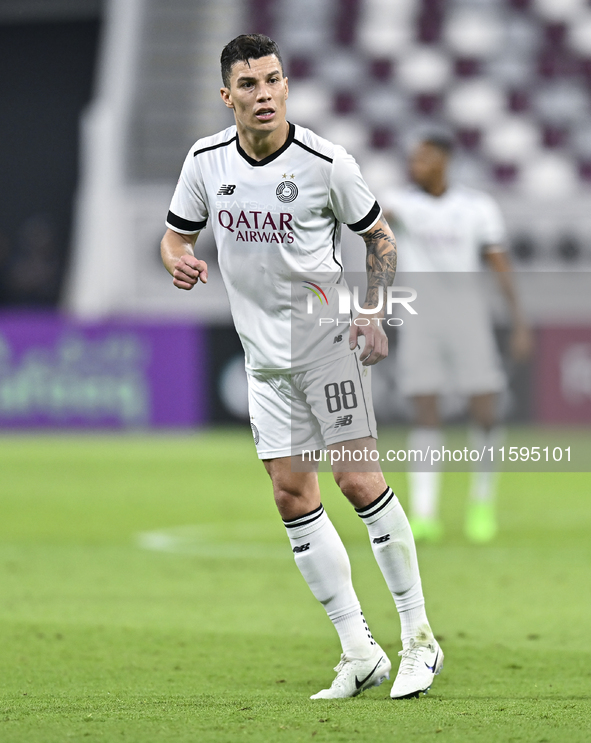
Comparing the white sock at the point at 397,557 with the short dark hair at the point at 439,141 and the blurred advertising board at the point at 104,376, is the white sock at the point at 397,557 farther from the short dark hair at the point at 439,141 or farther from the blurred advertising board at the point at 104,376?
the blurred advertising board at the point at 104,376

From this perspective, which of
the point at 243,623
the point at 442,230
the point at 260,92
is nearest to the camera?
the point at 260,92

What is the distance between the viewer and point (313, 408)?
405cm

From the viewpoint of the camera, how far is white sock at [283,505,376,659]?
407 centimetres

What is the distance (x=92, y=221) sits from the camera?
763 inches

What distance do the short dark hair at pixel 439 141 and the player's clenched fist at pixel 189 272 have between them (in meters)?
4.01

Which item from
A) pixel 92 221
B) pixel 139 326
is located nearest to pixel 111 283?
pixel 92 221

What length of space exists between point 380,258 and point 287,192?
37cm

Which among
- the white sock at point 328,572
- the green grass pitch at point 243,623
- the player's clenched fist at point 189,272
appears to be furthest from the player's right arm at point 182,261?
the green grass pitch at point 243,623

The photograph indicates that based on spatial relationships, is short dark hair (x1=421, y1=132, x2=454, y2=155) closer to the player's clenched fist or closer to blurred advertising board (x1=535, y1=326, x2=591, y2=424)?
the player's clenched fist

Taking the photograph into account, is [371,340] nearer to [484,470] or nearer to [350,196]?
[350,196]

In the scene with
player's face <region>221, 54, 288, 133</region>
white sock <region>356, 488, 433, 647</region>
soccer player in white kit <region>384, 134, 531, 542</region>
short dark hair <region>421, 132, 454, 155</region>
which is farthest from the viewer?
soccer player in white kit <region>384, 134, 531, 542</region>

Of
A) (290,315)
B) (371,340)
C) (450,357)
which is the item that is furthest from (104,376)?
(371,340)

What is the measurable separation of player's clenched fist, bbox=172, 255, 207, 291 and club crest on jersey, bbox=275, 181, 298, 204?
326 millimetres

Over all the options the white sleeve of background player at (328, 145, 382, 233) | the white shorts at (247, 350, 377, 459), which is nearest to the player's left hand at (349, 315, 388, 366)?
the white shorts at (247, 350, 377, 459)
